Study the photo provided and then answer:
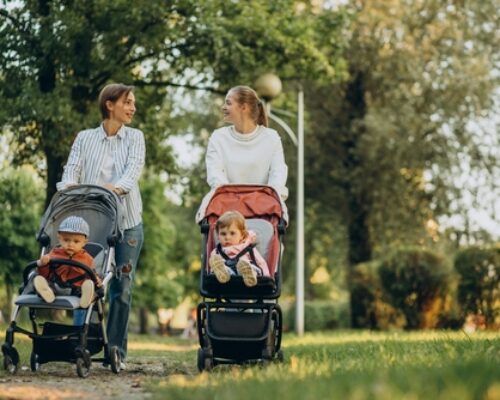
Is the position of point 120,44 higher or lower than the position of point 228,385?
higher

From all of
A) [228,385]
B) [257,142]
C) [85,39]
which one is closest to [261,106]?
[257,142]

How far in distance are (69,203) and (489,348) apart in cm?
366

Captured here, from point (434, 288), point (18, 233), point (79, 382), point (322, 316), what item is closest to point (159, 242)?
point (322, 316)

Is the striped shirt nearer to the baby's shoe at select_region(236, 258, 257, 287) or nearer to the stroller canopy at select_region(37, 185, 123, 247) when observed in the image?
the stroller canopy at select_region(37, 185, 123, 247)

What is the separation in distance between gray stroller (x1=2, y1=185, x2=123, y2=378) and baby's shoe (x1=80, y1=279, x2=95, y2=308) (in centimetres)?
4

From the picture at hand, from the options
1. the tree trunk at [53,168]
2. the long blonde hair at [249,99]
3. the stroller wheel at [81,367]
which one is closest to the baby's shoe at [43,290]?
the stroller wheel at [81,367]

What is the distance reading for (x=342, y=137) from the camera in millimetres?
30953

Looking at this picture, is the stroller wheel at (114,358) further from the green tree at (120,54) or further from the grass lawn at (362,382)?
the green tree at (120,54)

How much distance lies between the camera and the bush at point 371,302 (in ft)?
77.4

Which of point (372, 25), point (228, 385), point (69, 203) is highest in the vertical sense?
point (372, 25)

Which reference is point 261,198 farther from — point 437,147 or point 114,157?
point 437,147

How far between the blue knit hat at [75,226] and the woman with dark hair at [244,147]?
3.68 feet

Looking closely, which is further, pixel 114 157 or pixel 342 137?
pixel 342 137

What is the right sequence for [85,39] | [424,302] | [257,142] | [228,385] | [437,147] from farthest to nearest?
[437,147] → [424,302] → [85,39] → [257,142] → [228,385]
